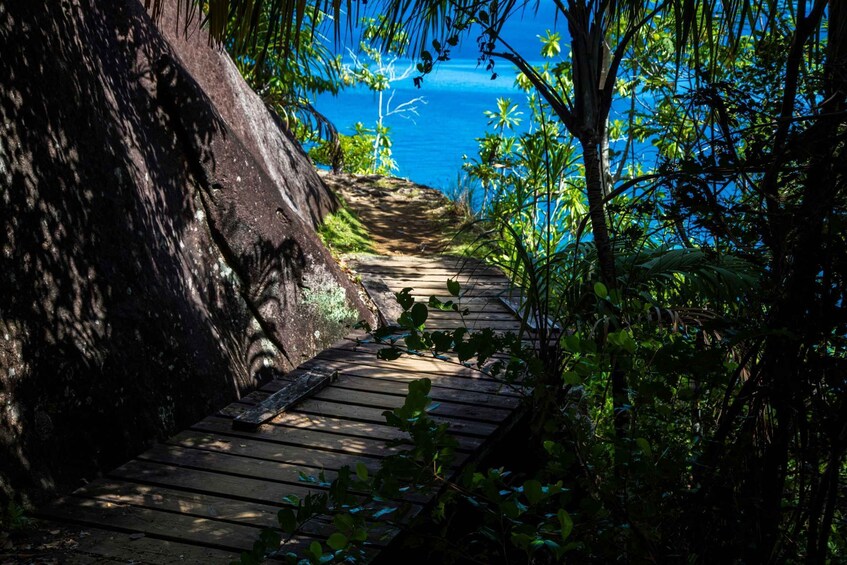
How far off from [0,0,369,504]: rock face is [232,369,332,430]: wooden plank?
28cm

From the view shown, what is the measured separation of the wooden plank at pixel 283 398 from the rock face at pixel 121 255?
0.28 m

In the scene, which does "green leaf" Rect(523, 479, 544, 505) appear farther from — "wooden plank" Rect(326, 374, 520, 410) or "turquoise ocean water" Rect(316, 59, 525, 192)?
"turquoise ocean water" Rect(316, 59, 525, 192)

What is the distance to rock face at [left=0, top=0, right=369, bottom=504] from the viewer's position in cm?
338

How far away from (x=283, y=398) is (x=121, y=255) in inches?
43.0

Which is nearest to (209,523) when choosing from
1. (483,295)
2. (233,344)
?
(233,344)

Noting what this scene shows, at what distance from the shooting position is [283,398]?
176 inches

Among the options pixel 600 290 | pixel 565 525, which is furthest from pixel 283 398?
pixel 565 525

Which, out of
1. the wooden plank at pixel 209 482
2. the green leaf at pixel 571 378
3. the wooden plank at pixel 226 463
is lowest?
the wooden plank at pixel 209 482

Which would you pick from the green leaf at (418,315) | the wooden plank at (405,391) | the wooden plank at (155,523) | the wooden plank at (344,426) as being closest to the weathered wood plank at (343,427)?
the wooden plank at (344,426)

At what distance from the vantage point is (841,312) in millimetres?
2018

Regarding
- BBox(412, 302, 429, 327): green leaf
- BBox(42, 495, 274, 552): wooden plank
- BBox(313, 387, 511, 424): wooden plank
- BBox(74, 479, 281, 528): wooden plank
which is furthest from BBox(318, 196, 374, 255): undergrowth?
BBox(412, 302, 429, 327): green leaf

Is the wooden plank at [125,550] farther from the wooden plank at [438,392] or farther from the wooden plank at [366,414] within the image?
the wooden plank at [438,392]

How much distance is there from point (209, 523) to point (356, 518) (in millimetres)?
1426

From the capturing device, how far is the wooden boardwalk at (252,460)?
10.1 ft
